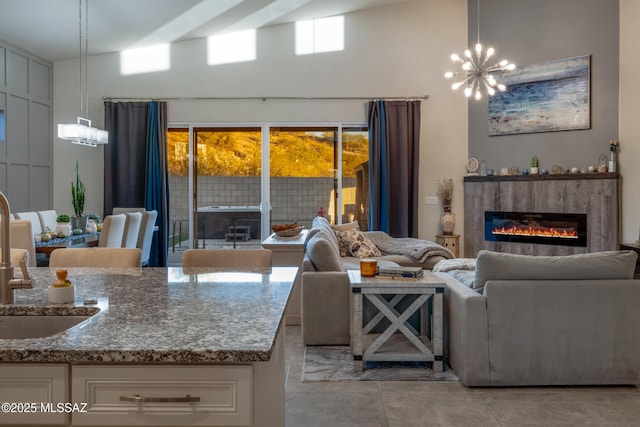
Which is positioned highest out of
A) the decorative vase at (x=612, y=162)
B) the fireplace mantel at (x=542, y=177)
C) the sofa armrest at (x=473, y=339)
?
the decorative vase at (x=612, y=162)

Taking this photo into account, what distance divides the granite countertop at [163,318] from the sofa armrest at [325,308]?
5.93 ft

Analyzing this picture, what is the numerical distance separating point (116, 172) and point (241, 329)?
674 centimetres

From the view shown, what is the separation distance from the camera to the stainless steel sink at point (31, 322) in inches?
56.6

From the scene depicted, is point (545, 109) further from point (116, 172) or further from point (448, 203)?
point (116, 172)

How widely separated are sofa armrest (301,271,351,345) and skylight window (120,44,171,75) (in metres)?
4.91

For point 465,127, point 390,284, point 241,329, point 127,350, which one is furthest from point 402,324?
point 465,127

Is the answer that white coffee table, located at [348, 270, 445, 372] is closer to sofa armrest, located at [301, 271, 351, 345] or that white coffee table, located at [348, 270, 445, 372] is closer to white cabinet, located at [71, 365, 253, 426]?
sofa armrest, located at [301, 271, 351, 345]

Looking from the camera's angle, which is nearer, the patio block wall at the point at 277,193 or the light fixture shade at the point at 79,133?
the light fixture shade at the point at 79,133

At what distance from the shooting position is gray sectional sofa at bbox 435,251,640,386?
293 centimetres

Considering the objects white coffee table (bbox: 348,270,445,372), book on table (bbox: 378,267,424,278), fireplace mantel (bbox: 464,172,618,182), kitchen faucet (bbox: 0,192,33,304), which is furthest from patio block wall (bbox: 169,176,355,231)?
kitchen faucet (bbox: 0,192,33,304)

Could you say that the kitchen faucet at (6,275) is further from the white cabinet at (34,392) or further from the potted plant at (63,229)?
the potted plant at (63,229)

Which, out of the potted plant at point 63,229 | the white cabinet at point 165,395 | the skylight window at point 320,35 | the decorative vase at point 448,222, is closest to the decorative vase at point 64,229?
the potted plant at point 63,229

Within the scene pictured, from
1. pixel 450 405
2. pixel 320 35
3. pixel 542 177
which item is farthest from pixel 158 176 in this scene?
pixel 450 405

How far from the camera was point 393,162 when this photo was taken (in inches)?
284
